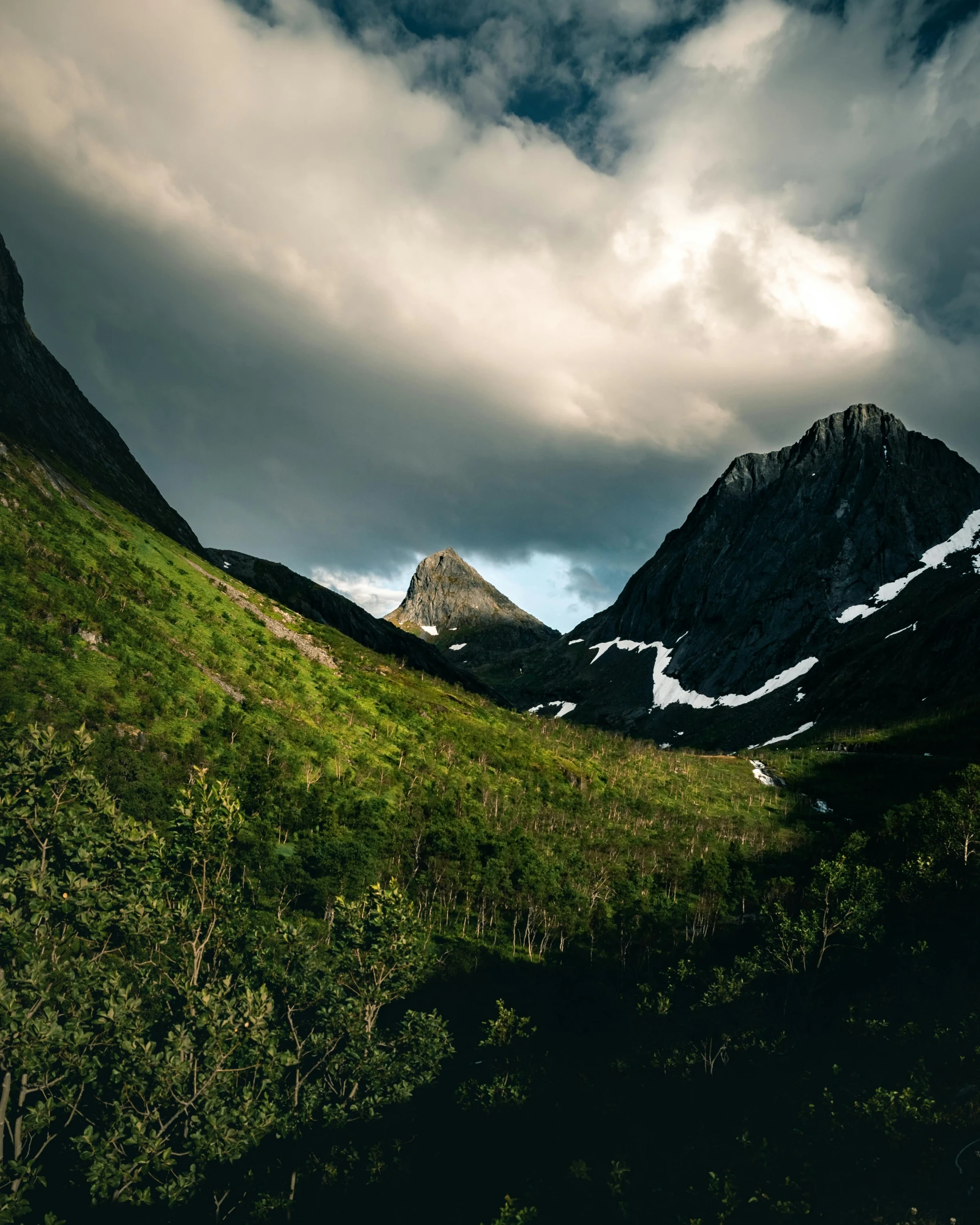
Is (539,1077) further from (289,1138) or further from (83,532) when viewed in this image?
(83,532)

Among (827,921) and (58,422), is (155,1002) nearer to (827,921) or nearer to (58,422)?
(827,921)

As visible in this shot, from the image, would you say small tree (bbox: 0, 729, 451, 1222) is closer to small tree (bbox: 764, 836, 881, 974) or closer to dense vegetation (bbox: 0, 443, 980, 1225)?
dense vegetation (bbox: 0, 443, 980, 1225)

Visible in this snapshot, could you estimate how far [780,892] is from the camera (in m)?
91.0

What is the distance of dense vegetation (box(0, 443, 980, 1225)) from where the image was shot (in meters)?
38.3

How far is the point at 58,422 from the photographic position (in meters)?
156

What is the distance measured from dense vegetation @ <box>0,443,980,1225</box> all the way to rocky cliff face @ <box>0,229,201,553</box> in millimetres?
30558

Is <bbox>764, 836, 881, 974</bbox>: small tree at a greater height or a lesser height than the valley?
greater

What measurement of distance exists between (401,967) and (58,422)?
16611 cm

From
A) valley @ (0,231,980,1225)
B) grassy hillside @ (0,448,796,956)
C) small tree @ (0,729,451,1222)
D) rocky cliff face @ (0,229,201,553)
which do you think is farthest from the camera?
rocky cliff face @ (0,229,201,553)

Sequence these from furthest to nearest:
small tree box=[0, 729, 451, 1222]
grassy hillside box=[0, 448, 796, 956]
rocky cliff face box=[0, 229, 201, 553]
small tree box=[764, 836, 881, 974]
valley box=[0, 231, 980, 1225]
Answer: rocky cliff face box=[0, 229, 201, 553], grassy hillside box=[0, 448, 796, 956], small tree box=[764, 836, 881, 974], valley box=[0, 231, 980, 1225], small tree box=[0, 729, 451, 1222]

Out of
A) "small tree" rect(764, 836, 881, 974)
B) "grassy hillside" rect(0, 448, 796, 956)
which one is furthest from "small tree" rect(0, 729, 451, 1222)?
"small tree" rect(764, 836, 881, 974)

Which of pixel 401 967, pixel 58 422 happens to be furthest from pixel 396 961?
pixel 58 422

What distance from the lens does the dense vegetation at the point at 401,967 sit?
126 feet

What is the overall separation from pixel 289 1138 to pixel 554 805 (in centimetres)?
7379
